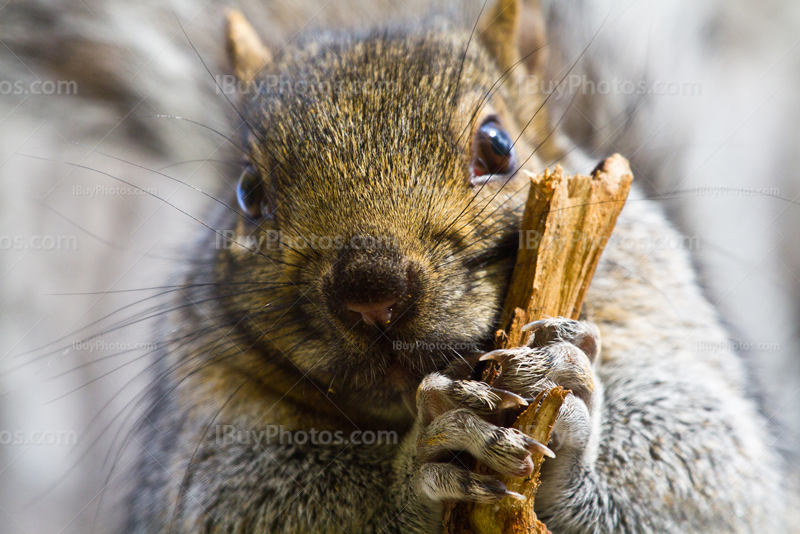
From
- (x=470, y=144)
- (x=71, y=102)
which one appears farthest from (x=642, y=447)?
(x=71, y=102)

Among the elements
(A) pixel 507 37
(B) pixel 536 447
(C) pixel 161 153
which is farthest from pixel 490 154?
(C) pixel 161 153

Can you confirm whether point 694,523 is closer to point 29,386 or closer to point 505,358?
point 505,358

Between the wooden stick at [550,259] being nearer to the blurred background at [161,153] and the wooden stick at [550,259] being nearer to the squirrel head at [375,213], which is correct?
the squirrel head at [375,213]

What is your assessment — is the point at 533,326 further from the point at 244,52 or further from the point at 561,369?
the point at 244,52

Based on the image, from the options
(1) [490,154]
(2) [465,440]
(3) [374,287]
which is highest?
(1) [490,154]

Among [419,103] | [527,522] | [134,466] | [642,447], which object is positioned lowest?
[134,466]

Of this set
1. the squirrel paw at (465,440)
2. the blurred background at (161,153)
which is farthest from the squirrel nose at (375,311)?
the blurred background at (161,153)
